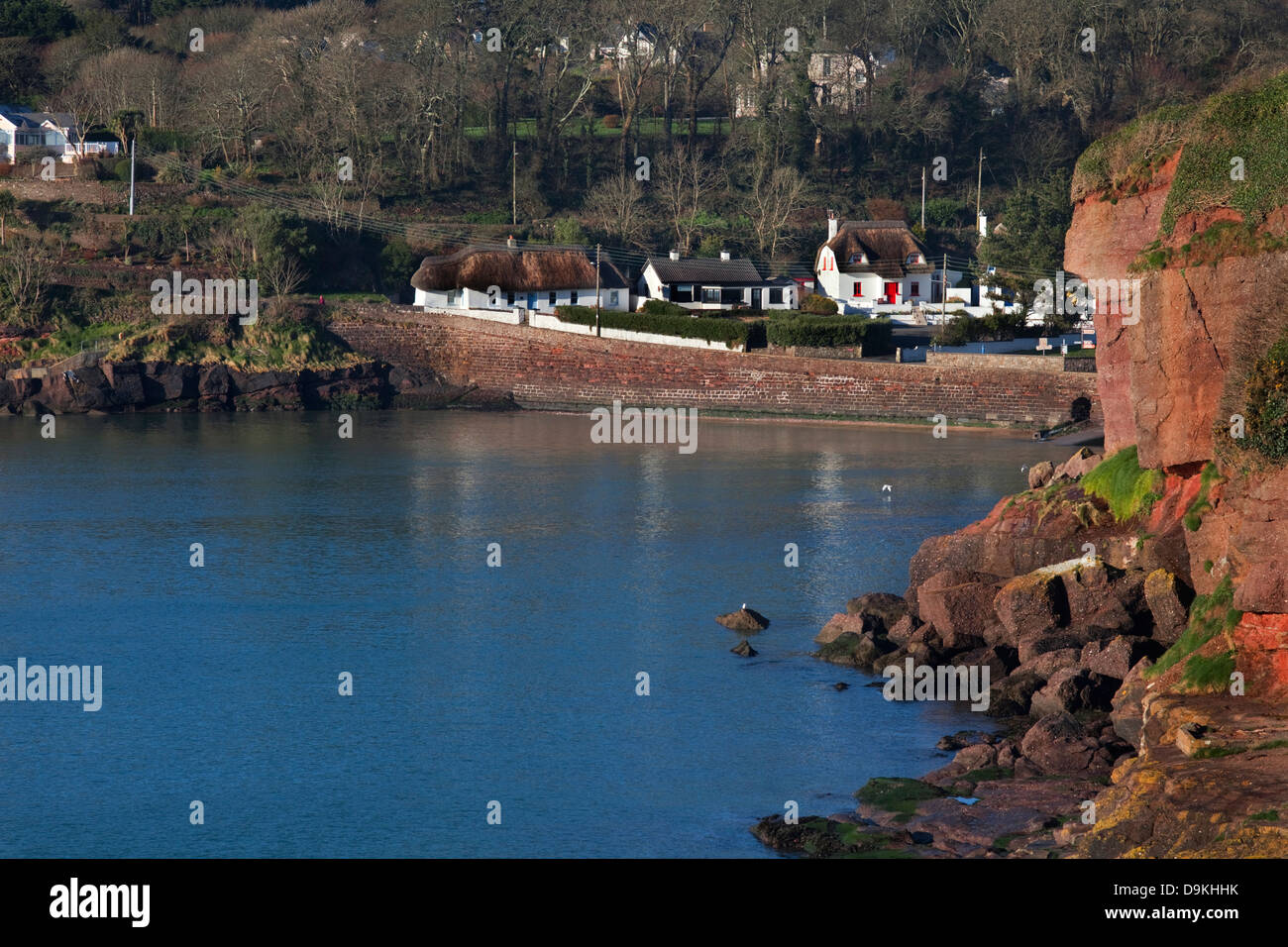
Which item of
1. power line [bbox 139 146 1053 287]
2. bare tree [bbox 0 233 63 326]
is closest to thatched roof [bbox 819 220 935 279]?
power line [bbox 139 146 1053 287]

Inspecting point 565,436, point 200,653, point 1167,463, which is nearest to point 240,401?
point 565,436

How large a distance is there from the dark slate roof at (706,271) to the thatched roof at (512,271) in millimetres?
2081

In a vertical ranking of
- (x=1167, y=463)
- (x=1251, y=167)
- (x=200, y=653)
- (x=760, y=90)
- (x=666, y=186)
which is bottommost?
(x=200, y=653)

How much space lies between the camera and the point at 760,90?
97.9 metres

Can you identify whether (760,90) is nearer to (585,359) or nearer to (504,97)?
(504,97)

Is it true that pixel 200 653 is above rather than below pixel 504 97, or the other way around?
below

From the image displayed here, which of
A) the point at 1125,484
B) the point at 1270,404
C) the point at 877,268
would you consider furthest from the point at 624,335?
the point at 1270,404

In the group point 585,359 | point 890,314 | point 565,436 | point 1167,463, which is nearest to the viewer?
point 1167,463

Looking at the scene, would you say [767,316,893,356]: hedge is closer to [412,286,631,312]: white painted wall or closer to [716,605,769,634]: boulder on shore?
[412,286,631,312]: white painted wall

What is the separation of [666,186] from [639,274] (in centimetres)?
1495

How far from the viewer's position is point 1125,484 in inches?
1204

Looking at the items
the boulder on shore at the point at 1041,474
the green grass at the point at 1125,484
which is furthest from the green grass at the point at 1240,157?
the boulder on shore at the point at 1041,474

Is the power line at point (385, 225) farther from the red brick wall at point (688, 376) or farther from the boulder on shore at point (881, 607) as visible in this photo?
the boulder on shore at point (881, 607)

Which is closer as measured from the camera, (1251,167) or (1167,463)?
(1251,167)
